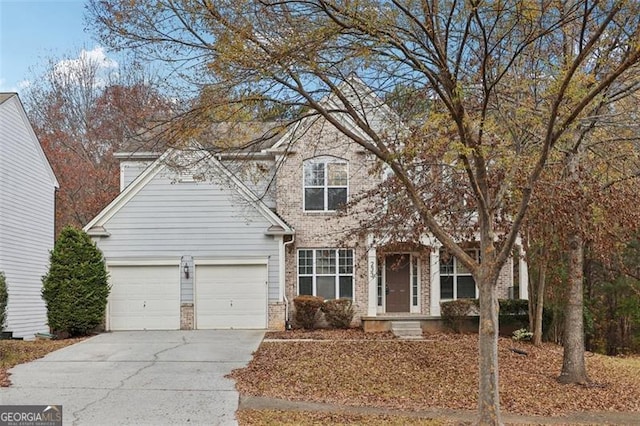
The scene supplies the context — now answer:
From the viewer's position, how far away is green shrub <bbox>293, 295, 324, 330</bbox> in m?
17.9

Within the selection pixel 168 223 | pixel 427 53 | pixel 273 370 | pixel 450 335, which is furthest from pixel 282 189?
pixel 427 53

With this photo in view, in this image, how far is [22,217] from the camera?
20016 millimetres

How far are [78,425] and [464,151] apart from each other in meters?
6.17

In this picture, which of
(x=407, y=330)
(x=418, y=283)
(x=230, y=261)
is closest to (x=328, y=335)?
(x=407, y=330)

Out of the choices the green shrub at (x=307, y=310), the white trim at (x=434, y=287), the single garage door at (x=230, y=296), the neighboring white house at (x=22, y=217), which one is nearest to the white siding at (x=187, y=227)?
the single garage door at (x=230, y=296)

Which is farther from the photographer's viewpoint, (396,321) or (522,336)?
(396,321)

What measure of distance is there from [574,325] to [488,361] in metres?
4.52

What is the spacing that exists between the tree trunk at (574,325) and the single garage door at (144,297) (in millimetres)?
11250

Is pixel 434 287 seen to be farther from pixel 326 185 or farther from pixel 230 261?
pixel 230 261

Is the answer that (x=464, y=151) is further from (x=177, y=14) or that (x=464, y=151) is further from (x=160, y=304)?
(x=160, y=304)

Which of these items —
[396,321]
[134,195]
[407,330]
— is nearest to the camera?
[407,330]

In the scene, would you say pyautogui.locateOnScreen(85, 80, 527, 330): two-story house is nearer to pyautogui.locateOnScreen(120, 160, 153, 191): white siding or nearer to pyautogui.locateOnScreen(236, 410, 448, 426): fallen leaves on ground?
pyautogui.locateOnScreen(120, 160, 153, 191): white siding

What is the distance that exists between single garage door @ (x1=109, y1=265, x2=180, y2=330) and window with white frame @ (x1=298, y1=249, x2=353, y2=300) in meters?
3.94

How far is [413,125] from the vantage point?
10078 mm
